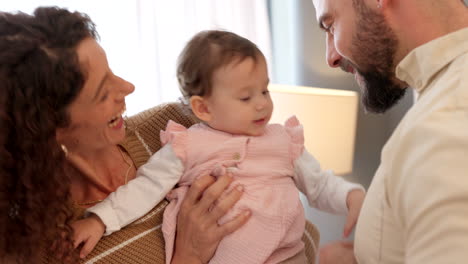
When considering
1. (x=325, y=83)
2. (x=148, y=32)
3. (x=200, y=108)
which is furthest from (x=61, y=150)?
(x=325, y=83)

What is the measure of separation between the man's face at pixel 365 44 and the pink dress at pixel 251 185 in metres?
0.33

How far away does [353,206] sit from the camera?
143cm

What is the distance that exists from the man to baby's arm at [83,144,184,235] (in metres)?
0.47

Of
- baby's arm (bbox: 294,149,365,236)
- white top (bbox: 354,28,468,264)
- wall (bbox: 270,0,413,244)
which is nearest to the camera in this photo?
white top (bbox: 354,28,468,264)

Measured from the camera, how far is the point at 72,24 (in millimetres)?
1243

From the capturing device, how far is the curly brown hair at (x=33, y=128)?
112 centimetres

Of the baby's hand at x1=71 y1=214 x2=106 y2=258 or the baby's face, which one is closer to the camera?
the baby's hand at x1=71 y1=214 x2=106 y2=258

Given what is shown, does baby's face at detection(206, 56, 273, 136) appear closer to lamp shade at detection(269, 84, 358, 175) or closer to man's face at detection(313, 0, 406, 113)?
man's face at detection(313, 0, 406, 113)

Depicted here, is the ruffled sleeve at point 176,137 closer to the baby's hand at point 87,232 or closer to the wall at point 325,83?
Result: the baby's hand at point 87,232

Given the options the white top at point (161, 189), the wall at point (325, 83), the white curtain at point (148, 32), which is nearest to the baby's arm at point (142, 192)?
the white top at point (161, 189)

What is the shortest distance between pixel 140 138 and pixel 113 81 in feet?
0.91

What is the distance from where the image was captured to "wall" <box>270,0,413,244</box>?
296cm

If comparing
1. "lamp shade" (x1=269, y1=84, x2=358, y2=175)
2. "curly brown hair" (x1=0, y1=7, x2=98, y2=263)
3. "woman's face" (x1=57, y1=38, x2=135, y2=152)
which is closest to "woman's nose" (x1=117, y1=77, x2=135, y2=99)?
"woman's face" (x1=57, y1=38, x2=135, y2=152)

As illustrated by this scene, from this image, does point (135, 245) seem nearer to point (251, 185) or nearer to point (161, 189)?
point (161, 189)
